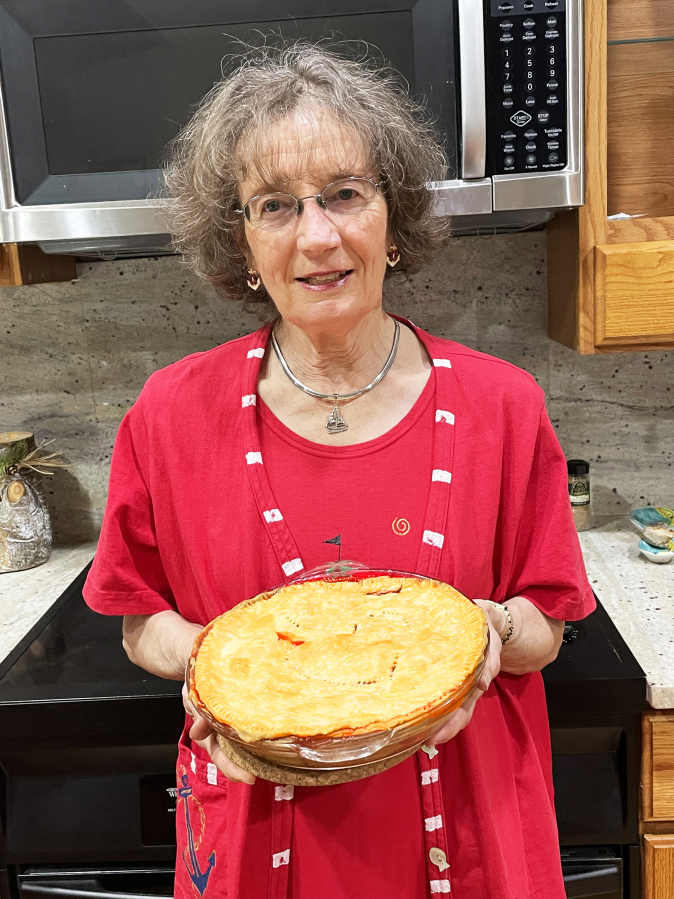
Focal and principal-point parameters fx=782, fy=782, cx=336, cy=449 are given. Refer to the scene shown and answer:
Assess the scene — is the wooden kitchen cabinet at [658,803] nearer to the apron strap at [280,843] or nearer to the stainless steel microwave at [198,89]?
the apron strap at [280,843]

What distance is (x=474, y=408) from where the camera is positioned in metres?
1.01

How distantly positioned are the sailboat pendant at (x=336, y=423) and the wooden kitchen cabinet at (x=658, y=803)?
0.68m

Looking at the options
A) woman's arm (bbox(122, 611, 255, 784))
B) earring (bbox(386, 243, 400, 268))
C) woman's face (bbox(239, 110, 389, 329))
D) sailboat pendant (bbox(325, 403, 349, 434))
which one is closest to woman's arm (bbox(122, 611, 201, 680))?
woman's arm (bbox(122, 611, 255, 784))

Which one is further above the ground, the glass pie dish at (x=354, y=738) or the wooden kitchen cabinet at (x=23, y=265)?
the wooden kitchen cabinet at (x=23, y=265)

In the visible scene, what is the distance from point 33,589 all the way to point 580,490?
1205 millimetres

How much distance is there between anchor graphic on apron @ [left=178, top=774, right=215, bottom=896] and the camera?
1029mm

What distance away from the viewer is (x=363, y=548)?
3.19 ft

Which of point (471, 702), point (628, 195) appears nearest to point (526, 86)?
point (628, 195)

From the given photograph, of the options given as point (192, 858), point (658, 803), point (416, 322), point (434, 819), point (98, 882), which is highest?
point (416, 322)

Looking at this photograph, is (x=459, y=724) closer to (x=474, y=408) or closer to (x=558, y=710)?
(x=474, y=408)

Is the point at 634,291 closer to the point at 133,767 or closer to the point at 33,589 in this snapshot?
the point at 133,767

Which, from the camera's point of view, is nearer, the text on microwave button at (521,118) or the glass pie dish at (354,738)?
the glass pie dish at (354,738)

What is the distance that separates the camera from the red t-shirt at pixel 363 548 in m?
0.96

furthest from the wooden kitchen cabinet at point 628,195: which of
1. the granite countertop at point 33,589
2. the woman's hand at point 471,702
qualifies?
the granite countertop at point 33,589
